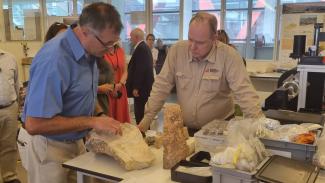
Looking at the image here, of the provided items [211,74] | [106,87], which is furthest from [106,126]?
[106,87]

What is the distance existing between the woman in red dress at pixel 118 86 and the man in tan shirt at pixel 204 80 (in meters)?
1.10

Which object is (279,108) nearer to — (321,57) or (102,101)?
(321,57)

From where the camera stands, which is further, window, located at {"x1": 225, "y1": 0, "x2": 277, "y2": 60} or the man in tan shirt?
window, located at {"x1": 225, "y1": 0, "x2": 277, "y2": 60}

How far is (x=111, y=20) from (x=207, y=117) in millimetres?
941

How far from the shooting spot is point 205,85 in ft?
6.42

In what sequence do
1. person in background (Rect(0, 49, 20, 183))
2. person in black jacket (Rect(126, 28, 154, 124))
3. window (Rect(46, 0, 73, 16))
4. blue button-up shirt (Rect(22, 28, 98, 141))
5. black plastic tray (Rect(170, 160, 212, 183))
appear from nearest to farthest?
black plastic tray (Rect(170, 160, 212, 183)), blue button-up shirt (Rect(22, 28, 98, 141)), person in background (Rect(0, 49, 20, 183)), person in black jacket (Rect(126, 28, 154, 124)), window (Rect(46, 0, 73, 16))

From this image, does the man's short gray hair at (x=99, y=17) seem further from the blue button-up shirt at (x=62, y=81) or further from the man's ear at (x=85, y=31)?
the blue button-up shirt at (x=62, y=81)

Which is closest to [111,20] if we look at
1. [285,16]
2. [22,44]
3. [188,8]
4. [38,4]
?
[285,16]

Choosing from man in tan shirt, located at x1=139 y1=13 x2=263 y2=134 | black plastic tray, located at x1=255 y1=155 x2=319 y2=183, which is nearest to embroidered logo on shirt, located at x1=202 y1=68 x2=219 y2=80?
man in tan shirt, located at x1=139 y1=13 x2=263 y2=134

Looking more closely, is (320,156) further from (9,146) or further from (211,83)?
(9,146)

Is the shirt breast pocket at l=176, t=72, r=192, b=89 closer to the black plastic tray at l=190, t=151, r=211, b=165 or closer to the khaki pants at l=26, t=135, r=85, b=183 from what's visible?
the black plastic tray at l=190, t=151, r=211, b=165

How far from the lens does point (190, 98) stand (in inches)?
78.7

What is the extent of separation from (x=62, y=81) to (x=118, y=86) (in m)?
1.70

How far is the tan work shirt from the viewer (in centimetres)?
190
